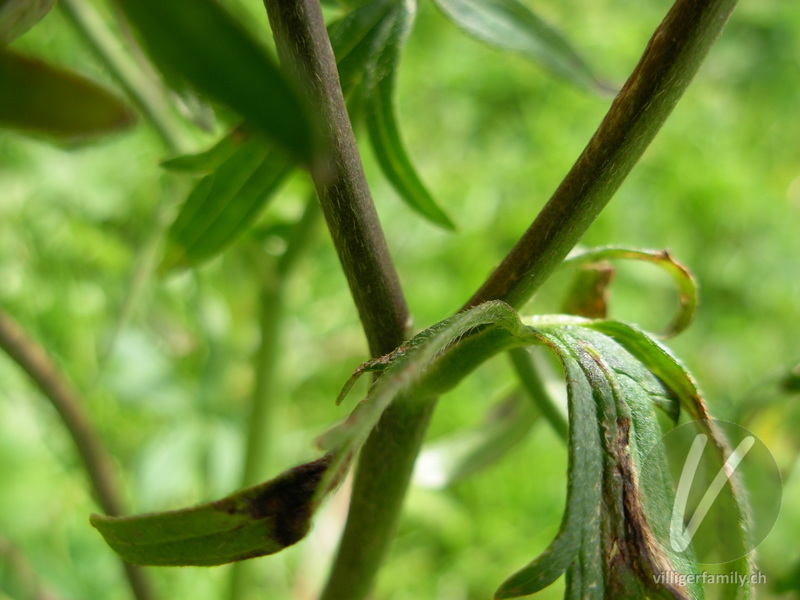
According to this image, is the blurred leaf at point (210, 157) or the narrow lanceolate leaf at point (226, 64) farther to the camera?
the blurred leaf at point (210, 157)

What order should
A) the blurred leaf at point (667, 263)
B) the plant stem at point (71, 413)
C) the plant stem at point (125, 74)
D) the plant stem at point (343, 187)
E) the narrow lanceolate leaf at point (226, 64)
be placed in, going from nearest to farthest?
the narrow lanceolate leaf at point (226, 64)
the plant stem at point (343, 187)
the blurred leaf at point (667, 263)
the plant stem at point (71, 413)
the plant stem at point (125, 74)

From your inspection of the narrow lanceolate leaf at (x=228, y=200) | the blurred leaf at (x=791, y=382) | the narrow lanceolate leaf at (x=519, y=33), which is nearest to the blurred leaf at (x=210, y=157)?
the narrow lanceolate leaf at (x=228, y=200)

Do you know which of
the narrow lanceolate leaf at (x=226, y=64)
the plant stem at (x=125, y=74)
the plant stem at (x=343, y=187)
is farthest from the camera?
the plant stem at (x=125, y=74)

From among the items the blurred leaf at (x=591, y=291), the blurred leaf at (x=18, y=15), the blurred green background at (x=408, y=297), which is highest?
the blurred leaf at (x=18, y=15)

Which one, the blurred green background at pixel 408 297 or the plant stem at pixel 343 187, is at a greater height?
the plant stem at pixel 343 187

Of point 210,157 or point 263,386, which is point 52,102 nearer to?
point 210,157

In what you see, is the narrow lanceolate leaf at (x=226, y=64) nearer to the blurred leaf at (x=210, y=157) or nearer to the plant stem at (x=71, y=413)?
the blurred leaf at (x=210, y=157)

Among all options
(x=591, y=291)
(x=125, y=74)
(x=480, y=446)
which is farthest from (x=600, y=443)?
(x=125, y=74)
